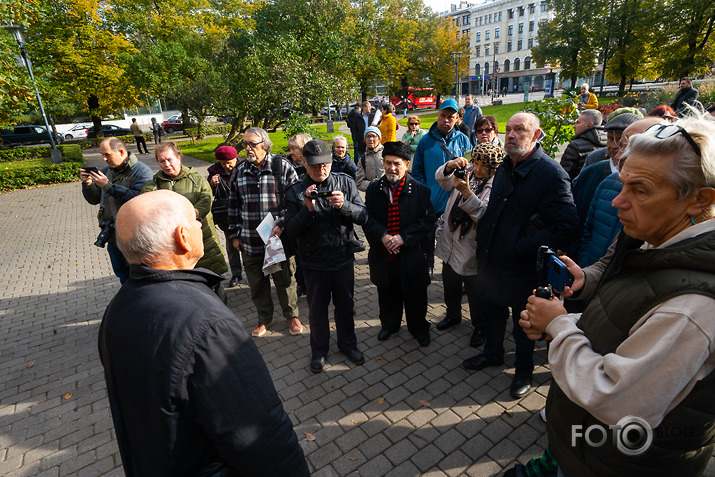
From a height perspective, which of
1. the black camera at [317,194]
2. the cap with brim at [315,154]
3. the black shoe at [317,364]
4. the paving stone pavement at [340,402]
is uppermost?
the cap with brim at [315,154]

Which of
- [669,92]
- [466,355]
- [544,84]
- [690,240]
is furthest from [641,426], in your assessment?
[544,84]

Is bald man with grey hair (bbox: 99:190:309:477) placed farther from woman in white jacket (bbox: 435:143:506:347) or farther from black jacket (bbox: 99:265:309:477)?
woman in white jacket (bbox: 435:143:506:347)

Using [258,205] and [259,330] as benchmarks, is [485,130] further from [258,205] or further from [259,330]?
[259,330]

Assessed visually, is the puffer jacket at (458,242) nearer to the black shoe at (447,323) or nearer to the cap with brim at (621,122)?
the black shoe at (447,323)

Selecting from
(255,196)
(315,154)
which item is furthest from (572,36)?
(315,154)

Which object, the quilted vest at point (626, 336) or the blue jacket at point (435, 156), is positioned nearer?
the quilted vest at point (626, 336)

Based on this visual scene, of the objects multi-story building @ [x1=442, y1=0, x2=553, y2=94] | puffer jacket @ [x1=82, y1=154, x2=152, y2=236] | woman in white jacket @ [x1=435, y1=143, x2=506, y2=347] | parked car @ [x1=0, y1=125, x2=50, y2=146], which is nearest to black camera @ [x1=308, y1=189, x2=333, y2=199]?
woman in white jacket @ [x1=435, y1=143, x2=506, y2=347]

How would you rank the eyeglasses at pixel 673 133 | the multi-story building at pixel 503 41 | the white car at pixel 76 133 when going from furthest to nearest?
the multi-story building at pixel 503 41 → the white car at pixel 76 133 → the eyeglasses at pixel 673 133

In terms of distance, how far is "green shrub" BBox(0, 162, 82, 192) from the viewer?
49.4ft

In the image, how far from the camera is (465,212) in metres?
3.90

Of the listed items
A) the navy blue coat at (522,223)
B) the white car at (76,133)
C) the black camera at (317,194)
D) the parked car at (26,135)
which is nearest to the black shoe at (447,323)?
the navy blue coat at (522,223)

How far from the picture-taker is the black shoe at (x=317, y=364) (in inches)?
159

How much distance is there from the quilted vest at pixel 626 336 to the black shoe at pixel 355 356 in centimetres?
253

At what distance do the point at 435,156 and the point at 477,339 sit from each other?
7.76ft
